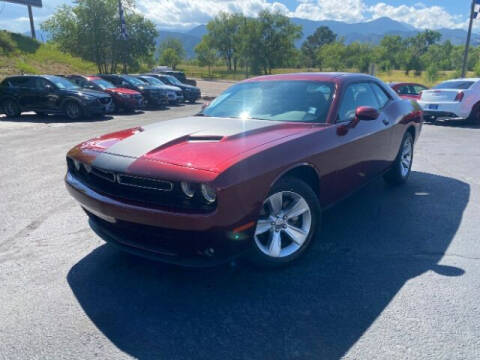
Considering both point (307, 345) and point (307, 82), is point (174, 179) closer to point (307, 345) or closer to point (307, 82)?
point (307, 345)

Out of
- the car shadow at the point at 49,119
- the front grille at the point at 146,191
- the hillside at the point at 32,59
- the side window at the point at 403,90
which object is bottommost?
the car shadow at the point at 49,119

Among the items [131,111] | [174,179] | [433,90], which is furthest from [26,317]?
[131,111]

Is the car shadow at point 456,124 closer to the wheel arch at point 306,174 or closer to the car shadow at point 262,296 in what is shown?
the car shadow at point 262,296

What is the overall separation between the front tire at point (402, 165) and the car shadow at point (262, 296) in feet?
4.63

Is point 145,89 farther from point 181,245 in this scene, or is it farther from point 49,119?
point 181,245

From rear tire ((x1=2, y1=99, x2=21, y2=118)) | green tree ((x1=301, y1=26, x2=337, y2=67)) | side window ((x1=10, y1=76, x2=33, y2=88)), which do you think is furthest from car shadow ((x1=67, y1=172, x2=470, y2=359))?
green tree ((x1=301, y1=26, x2=337, y2=67))

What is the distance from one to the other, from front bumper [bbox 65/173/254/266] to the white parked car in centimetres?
1114

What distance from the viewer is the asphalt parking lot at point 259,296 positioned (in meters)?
2.30

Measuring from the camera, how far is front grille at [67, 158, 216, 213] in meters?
2.54

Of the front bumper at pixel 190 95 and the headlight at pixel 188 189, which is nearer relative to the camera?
the headlight at pixel 188 189

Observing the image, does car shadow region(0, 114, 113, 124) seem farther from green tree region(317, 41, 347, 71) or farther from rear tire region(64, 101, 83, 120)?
green tree region(317, 41, 347, 71)

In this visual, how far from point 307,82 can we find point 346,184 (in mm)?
1151

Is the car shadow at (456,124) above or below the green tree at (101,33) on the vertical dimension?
below

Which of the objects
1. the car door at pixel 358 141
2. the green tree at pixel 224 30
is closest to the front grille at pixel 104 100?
the car door at pixel 358 141
